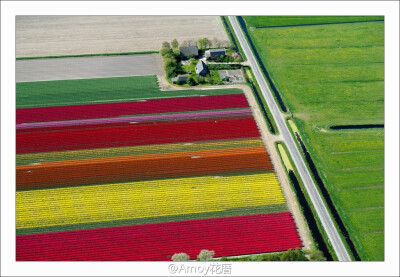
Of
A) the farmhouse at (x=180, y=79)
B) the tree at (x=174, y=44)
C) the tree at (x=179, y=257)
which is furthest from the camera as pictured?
the tree at (x=174, y=44)

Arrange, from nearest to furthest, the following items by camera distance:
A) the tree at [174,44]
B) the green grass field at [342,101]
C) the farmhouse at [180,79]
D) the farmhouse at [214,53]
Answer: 1. the green grass field at [342,101]
2. the farmhouse at [180,79]
3. the farmhouse at [214,53]
4. the tree at [174,44]

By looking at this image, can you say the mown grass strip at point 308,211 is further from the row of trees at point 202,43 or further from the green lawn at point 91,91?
the row of trees at point 202,43

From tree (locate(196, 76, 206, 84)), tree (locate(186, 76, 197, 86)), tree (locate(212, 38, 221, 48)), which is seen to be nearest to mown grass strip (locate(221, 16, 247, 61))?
tree (locate(212, 38, 221, 48))

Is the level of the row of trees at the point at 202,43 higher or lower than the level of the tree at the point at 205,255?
higher

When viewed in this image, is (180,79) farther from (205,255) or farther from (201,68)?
(205,255)

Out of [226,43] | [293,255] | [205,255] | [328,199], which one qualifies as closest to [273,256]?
[293,255]

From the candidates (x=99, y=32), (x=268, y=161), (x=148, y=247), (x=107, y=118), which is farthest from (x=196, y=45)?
(x=148, y=247)

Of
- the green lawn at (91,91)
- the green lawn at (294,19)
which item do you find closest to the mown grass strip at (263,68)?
the green lawn at (294,19)

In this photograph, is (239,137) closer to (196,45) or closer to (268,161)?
(268,161)

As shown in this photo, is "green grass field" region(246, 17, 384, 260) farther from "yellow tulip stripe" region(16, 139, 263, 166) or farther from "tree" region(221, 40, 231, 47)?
"yellow tulip stripe" region(16, 139, 263, 166)
